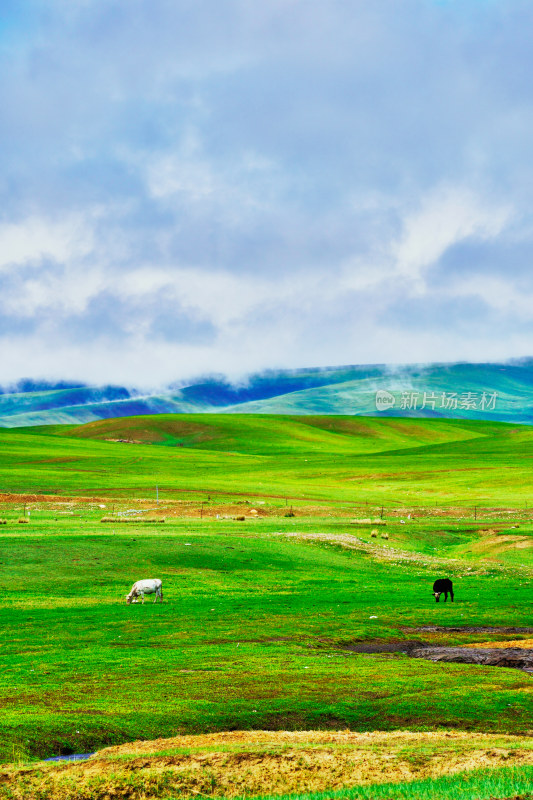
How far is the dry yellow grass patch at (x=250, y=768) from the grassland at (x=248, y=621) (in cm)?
13

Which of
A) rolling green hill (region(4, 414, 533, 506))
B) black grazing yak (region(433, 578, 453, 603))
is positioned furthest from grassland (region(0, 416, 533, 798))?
rolling green hill (region(4, 414, 533, 506))

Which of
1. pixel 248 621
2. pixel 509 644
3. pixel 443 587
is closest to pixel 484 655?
pixel 509 644

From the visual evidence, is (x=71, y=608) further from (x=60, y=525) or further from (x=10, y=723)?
(x=60, y=525)

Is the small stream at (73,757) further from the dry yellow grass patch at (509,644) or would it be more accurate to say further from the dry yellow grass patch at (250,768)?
the dry yellow grass patch at (509,644)

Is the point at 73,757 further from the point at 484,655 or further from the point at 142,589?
the point at 142,589

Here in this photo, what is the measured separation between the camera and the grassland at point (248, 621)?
59.7 ft

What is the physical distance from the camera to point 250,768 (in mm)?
13914

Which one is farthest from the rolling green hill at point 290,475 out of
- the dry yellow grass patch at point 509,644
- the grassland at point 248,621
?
the dry yellow grass patch at point 509,644

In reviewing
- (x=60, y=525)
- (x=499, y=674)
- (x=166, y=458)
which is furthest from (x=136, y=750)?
(x=166, y=458)

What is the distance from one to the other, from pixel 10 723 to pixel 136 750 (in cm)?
321

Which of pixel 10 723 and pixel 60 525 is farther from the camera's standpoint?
pixel 60 525

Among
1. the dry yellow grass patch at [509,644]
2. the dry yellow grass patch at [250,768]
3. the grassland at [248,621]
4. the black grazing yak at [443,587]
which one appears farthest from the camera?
the black grazing yak at [443,587]

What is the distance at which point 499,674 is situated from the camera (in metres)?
22.4

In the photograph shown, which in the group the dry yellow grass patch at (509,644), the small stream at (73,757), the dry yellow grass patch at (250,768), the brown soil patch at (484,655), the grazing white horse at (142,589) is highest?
the dry yellow grass patch at (250,768)
